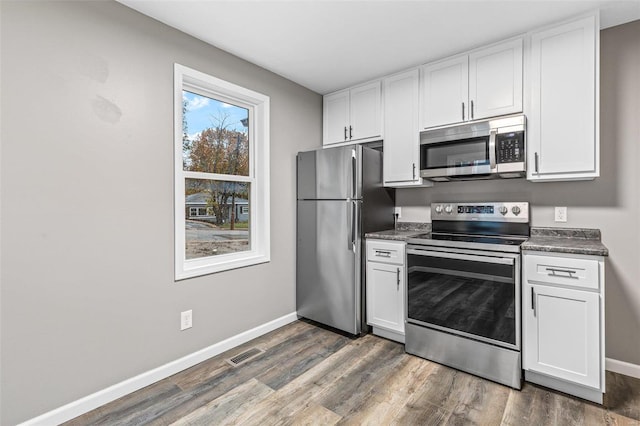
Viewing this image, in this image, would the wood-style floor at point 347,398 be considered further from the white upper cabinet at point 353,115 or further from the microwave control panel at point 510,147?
the white upper cabinet at point 353,115

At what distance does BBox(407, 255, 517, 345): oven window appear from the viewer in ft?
6.75

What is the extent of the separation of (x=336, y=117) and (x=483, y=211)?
1761 millimetres

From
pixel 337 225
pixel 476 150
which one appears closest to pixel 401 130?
pixel 476 150

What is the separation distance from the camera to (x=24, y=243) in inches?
63.1

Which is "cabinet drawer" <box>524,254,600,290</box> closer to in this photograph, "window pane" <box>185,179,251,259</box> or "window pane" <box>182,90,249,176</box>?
"window pane" <box>185,179,251,259</box>

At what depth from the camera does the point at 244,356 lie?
2451mm

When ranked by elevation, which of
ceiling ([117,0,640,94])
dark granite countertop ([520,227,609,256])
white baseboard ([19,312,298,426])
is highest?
ceiling ([117,0,640,94])

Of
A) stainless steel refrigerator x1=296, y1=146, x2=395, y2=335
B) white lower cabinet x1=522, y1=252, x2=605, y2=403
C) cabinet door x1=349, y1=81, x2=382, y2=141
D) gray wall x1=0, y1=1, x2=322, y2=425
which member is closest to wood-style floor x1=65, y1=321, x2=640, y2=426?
white lower cabinet x1=522, y1=252, x2=605, y2=403

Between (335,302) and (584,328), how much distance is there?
1.78 m

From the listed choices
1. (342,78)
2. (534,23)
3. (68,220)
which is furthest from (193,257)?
(534,23)

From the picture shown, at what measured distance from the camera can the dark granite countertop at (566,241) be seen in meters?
1.83

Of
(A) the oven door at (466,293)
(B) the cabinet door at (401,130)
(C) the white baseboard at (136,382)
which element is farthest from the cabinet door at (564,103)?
(C) the white baseboard at (136,382)

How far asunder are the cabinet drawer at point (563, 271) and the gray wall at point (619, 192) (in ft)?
2.01

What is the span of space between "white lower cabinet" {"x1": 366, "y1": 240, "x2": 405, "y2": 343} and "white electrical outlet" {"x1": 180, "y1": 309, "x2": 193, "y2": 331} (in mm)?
1500
